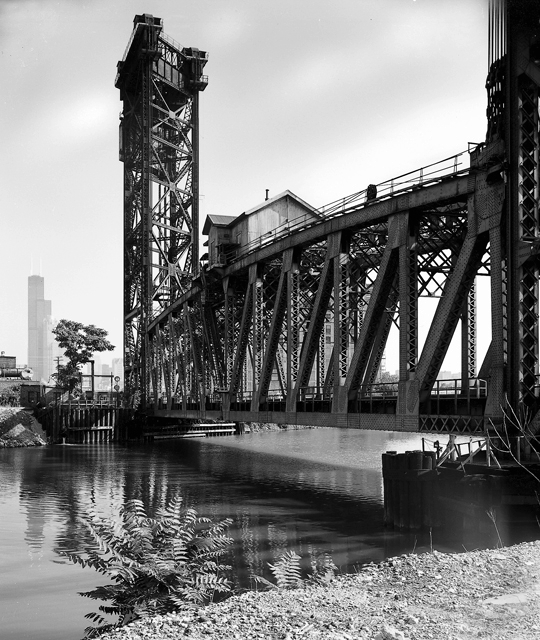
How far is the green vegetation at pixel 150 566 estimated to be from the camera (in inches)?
404

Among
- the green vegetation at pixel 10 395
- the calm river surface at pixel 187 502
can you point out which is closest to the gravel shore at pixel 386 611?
the calm river surface at pixel 187 502

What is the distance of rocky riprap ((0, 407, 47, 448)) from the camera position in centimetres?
5925

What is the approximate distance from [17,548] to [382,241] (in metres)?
18.8

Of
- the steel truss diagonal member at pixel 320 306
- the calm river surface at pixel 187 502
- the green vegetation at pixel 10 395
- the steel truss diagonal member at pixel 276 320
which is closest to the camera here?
the calm river surface at pixel 187 502

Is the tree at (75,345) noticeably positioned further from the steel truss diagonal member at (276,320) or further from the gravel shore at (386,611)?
the gravel shore at (386,611)

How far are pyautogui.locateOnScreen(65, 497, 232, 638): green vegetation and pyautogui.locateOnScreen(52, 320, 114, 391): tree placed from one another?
6373 cm

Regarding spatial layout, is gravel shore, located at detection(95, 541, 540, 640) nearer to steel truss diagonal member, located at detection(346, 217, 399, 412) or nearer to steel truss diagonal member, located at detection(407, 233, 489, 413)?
steel truss diagonal member, located at detection(407, 233, 489, 413)

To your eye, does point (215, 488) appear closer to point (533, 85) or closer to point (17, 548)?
point (17, 548)

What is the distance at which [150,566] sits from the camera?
10461mm

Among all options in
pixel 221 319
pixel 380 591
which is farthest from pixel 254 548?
pixel 221 319

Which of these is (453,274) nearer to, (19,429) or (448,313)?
(448,313)

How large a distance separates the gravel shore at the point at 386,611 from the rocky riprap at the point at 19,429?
5264cm

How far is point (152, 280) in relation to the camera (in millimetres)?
75875

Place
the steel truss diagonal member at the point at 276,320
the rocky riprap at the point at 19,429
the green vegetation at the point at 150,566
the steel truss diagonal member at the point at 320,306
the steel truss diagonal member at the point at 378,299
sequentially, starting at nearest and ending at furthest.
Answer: the green vegetation at the point at 150,566 < the steel truss diagonal member at the point at 378,299 < the steel truss diagonal member at the point at 320,306 < the steel truss diagonal member at the point at 276,320 < the rocky riprap at the point at 19,429
